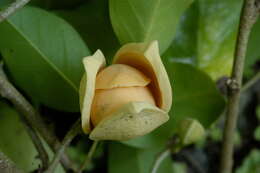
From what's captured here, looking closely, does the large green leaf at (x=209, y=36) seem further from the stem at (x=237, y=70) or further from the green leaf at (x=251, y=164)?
the green leaf at (x=251, y=164)

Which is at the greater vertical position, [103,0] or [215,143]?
[103,0]

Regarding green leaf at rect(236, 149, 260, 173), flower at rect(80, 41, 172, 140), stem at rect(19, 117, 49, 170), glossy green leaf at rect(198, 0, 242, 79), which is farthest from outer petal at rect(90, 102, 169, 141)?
green leaf at rect(236, 149, 260, 173)

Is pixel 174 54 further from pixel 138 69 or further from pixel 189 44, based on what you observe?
pixel 138 69

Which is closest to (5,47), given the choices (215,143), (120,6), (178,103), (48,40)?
(48,40)

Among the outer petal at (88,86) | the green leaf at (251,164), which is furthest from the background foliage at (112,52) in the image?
the green leaf at (251,164)

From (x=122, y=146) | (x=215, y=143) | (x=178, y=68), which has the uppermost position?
(x=178, y=68)

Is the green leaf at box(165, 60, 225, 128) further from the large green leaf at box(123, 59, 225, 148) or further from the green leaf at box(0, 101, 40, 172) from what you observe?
the green leaf at box(0, 101, 40, 172)

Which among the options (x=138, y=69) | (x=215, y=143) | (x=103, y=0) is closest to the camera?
(x=138, y=69)
